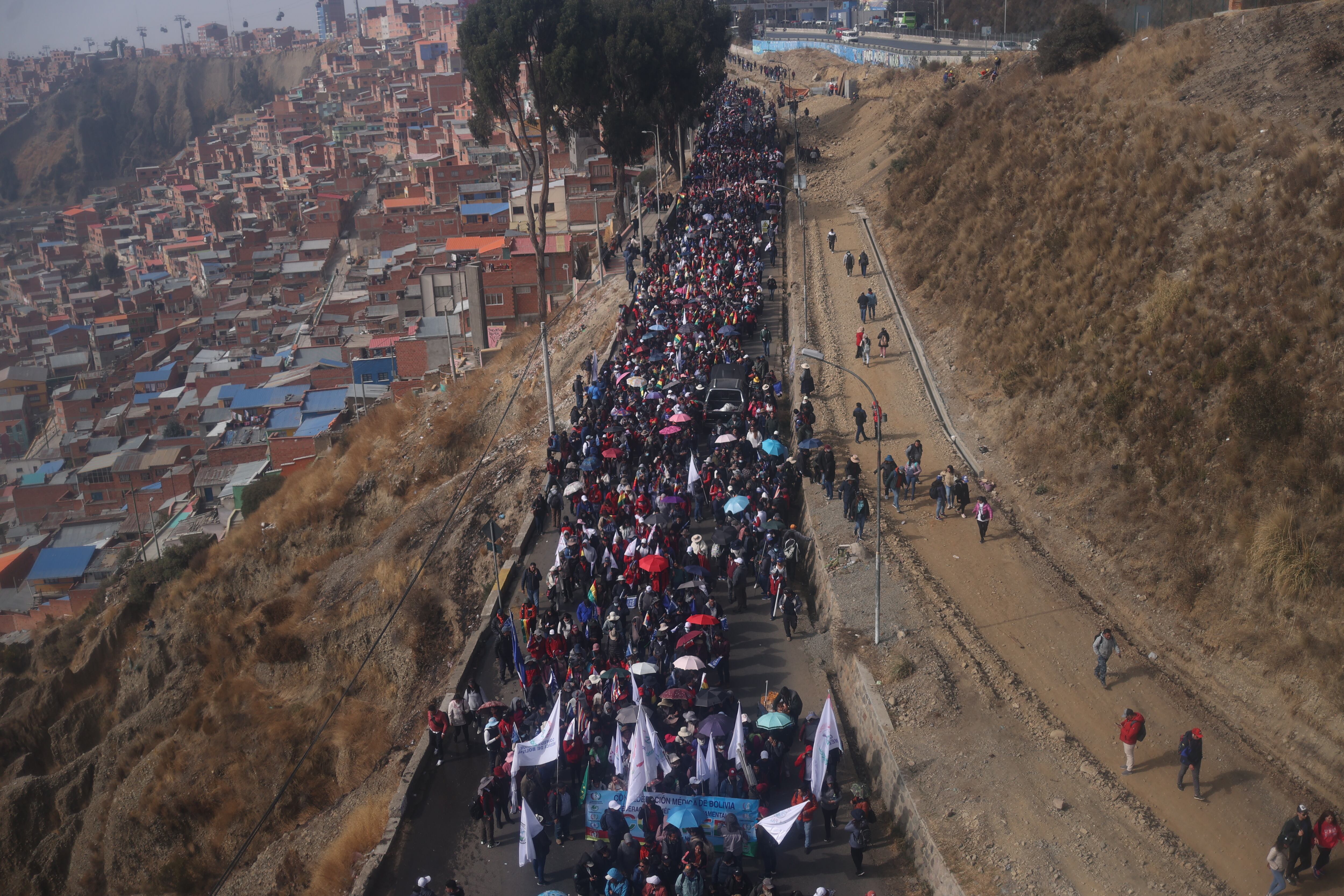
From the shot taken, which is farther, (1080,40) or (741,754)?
(1080,40)

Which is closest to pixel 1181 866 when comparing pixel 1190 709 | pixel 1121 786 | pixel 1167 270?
pixel 1121 786

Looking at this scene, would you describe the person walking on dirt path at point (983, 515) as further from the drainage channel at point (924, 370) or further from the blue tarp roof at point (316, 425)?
the blue tarp roof at point (316, 425)

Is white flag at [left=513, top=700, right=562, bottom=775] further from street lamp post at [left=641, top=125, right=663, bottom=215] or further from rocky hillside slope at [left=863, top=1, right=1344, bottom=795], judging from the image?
street lamp post at [left=641, top=125, right=663, bottom=215]

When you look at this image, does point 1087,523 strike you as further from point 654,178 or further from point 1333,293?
point 654,178

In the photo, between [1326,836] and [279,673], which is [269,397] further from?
[1326,836]

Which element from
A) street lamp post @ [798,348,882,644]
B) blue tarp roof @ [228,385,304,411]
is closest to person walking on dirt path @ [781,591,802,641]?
street lamp post @ [798,348,882,644]

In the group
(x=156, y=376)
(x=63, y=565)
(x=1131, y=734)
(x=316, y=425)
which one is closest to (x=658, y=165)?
(x=316, y=425)
